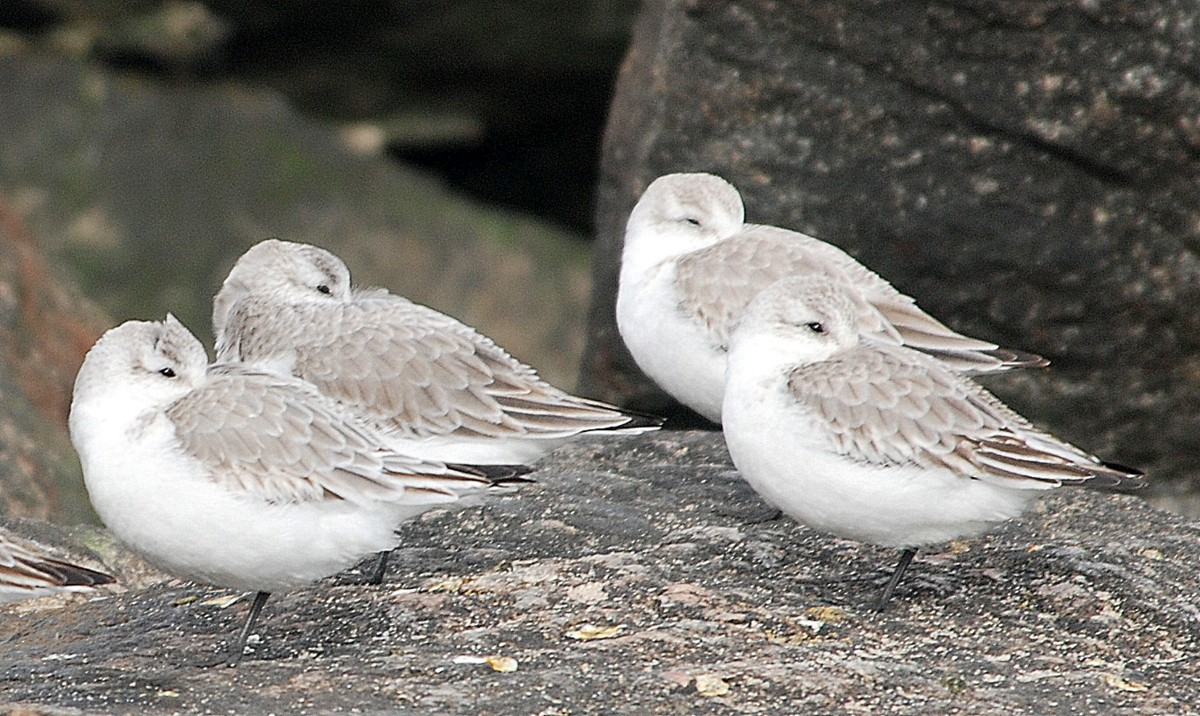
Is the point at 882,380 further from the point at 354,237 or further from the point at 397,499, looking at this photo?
the point at 354,237

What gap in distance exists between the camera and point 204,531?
6.23m

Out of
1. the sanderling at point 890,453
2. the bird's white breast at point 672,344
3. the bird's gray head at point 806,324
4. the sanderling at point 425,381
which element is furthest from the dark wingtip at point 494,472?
the bird's white breast at point 672,344

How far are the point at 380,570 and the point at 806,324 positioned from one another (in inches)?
80.4

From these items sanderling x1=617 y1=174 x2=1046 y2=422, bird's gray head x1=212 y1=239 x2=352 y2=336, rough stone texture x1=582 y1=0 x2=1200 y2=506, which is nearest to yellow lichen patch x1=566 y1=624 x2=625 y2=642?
sanderling x1=617 y1=174 x2=1046 y2=422

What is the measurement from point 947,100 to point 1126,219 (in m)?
1.26

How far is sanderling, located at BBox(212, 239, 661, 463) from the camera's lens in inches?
294

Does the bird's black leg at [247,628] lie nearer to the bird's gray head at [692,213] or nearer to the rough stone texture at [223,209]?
the bird's gray head at [692,213]

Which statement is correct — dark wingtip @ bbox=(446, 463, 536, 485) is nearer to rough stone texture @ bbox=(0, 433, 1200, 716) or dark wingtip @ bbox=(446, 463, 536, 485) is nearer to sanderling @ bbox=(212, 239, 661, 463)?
rough stone texture @ bbox=(0, 433, 1200, 716)

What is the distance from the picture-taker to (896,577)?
690cm

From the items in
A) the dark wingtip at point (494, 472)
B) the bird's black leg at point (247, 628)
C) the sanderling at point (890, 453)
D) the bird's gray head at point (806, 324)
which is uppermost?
the bird's gray head at point (806, 324)

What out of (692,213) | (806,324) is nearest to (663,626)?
(806,324)

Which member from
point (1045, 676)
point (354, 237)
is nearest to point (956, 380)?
point (1045, 676)

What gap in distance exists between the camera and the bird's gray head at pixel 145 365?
6.57 meters

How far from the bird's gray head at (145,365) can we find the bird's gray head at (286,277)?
150 cm
